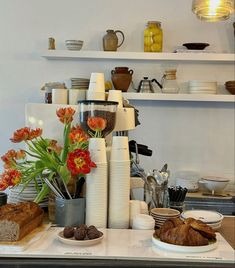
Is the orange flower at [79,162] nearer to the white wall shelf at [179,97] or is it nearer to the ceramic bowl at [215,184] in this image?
the white wall shelf at [179,97]

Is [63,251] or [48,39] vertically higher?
[48,39]

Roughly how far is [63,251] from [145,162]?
2638 millimetres

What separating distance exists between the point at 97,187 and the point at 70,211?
0.14 metres

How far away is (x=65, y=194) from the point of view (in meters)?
1.73

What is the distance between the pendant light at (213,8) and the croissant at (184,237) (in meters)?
1.53

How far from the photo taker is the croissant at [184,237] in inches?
55.9

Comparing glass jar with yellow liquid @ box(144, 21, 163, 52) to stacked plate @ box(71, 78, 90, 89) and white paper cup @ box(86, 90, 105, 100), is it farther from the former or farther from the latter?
white paper cup @ box(86, 90, 105, 100)

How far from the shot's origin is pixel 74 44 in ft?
12.4

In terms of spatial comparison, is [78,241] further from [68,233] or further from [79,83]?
[79,83]

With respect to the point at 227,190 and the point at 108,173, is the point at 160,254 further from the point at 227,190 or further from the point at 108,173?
the point at 227,190

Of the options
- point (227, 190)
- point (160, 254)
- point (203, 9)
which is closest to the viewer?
point (160, 254)

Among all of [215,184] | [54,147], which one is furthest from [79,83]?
[54,147]

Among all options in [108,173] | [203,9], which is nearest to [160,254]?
[108,173]

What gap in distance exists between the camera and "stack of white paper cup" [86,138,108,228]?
167 cm
